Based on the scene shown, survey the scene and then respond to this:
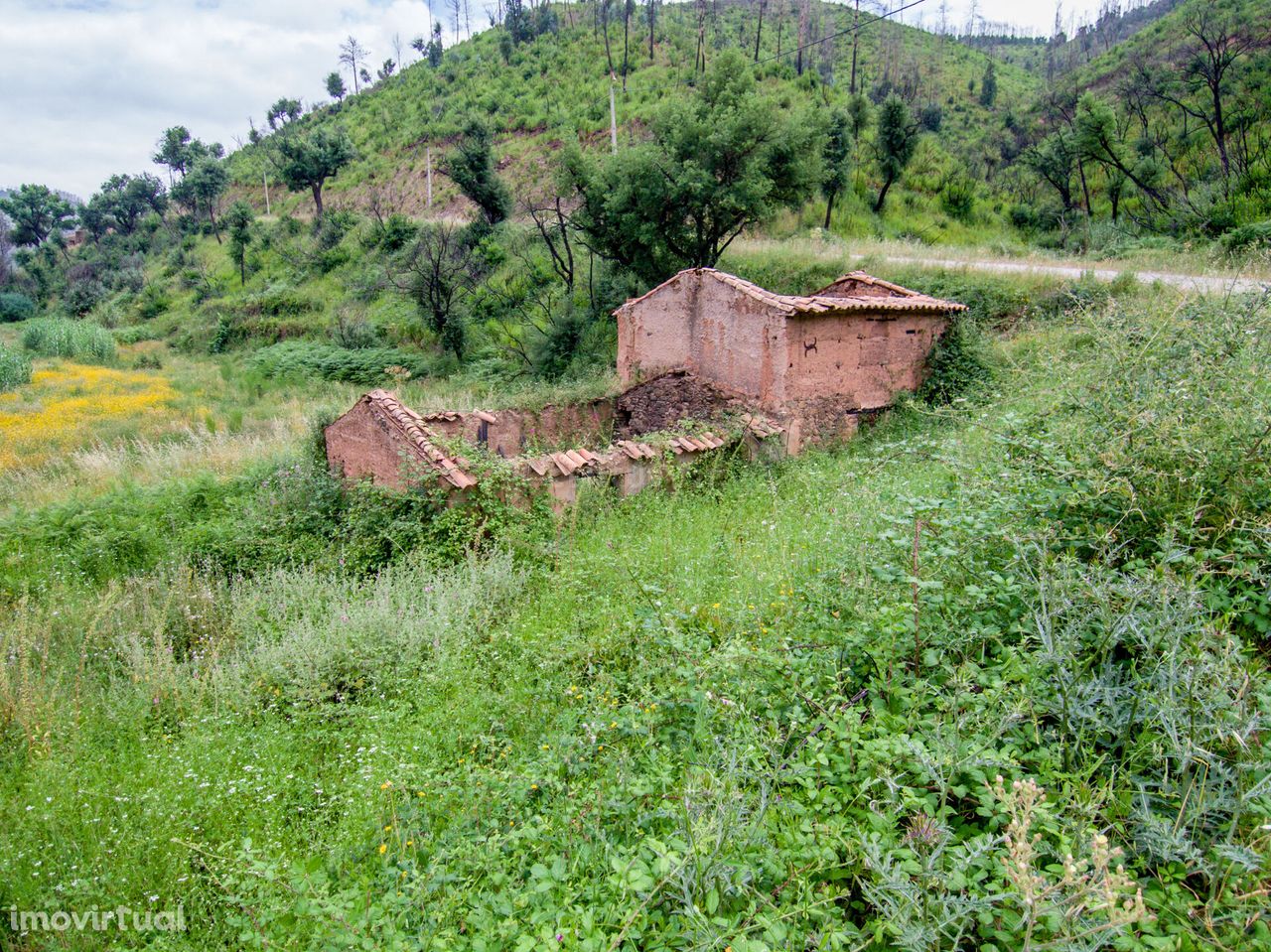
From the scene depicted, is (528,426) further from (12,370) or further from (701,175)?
(12,370)

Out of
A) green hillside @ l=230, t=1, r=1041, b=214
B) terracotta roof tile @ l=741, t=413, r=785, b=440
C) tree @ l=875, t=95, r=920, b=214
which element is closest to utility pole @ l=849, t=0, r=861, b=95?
green hillside @ l=230, t=1, r=1041, b=214

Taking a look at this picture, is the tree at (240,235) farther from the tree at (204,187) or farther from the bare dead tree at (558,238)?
the bare dead tree at (558,238)

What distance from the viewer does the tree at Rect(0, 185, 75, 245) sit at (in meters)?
48.2

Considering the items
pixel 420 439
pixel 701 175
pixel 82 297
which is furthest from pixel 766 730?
pixel 82 297

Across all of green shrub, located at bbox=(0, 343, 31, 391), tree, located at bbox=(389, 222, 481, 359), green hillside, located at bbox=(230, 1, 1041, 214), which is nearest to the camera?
green shrub, located at bbox=(0, 343, 31, 391)

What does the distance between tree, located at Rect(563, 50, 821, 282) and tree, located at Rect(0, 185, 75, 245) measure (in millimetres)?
53180

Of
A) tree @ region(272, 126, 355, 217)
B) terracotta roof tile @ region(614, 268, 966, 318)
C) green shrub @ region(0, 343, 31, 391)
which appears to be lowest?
green shrub @ region(0, 343, 31, 391)

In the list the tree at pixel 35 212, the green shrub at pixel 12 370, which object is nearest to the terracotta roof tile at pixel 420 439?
the green shrub at pixel 12 370

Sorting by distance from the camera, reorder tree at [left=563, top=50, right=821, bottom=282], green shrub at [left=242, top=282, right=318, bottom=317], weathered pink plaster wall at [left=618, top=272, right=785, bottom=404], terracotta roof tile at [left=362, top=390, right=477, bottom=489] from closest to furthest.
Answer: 1. terracotta roof tile at [left=362, top=390, right=477, bottom=489]
2. weathered pink plaster wall at [left=618, top=272, right=785, bottom=404]
3. tree at [left=563, top=50, right=821, bottom=282]
4. green shrub at [left=242, top=282, right=318, bottom=317]

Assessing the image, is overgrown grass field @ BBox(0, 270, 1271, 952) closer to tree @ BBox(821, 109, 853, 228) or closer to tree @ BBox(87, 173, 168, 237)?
tree @ BBox(821, 109, 853, 228)

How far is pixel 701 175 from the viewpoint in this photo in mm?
15875

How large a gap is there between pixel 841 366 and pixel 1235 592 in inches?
287

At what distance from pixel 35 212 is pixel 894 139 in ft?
192

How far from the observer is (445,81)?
47.9 metres
